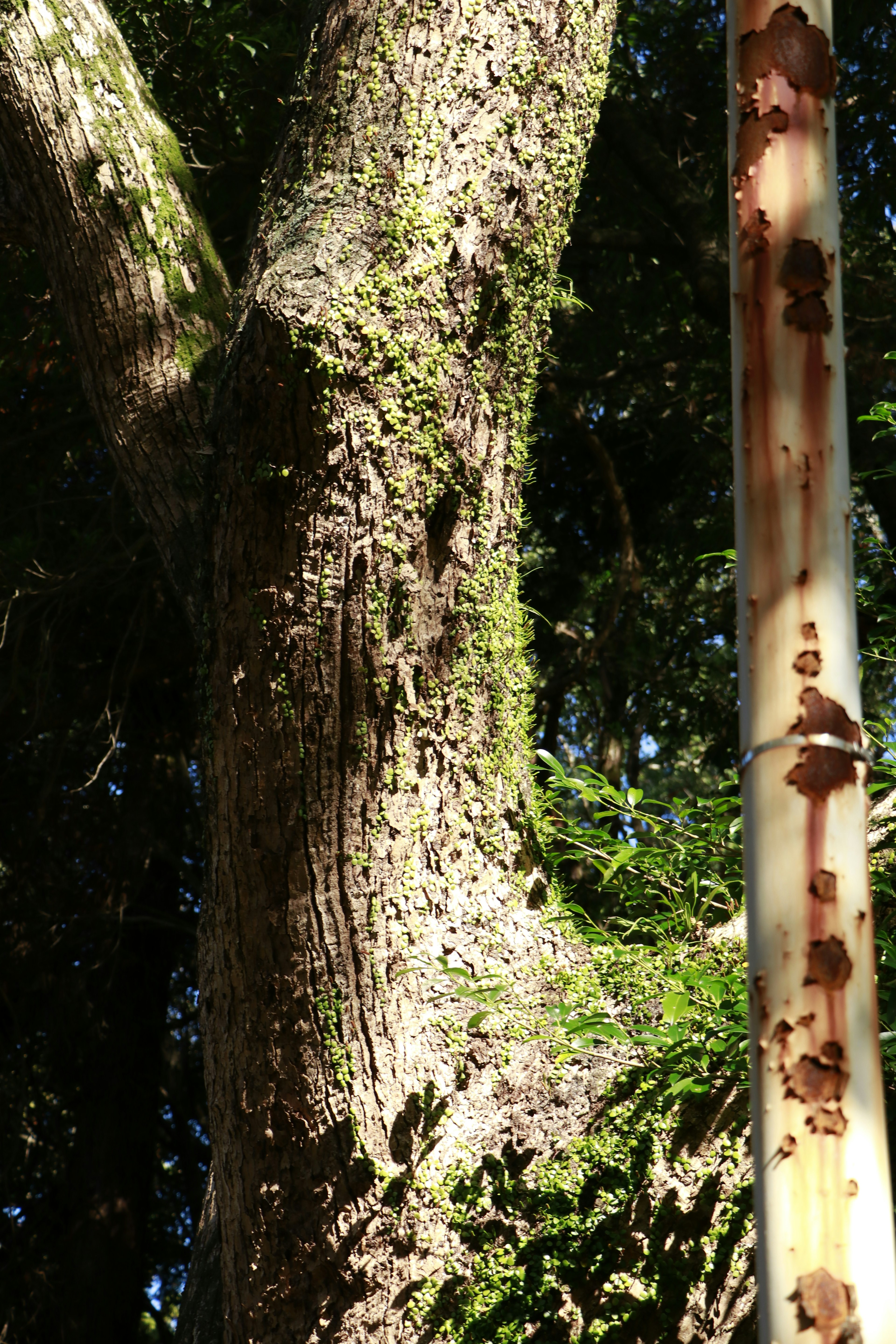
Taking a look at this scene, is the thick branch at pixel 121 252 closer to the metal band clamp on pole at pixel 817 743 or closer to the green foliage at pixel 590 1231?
the green foliage at pixel 590 1231

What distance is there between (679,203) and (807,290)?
17.6ft

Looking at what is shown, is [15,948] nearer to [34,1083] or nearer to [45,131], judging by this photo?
[34,1083]

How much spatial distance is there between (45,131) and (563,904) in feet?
7.31

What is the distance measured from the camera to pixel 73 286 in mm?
2580

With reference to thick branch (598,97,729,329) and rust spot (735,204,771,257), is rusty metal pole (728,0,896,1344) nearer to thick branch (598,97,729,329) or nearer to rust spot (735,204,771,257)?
rust spot (735,204,771,257)

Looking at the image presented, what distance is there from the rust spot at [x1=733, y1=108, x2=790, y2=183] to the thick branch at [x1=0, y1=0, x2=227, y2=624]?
134cm

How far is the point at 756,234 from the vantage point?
143 centimetres

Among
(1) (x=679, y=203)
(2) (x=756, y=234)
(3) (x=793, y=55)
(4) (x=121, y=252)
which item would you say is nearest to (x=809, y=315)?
(2) (x=756, y=234)

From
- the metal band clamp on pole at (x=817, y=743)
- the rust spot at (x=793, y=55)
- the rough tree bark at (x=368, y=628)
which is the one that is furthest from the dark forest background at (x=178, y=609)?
the metal band clamp on pole at (x=817, y=743)

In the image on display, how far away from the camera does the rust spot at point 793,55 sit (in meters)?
1.45

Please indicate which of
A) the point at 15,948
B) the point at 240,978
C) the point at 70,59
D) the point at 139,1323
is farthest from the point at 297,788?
the point at 139,1323

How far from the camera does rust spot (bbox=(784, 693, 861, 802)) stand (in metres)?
1.24

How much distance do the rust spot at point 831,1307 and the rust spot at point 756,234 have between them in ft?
3.94

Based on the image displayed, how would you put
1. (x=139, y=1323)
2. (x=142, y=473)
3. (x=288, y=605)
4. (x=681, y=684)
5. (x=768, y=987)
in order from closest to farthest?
(x=768, y=987)
(x=288, y=605)
(x=142, y=473)
(x=139, y=1323)
(x=681, y=684)
